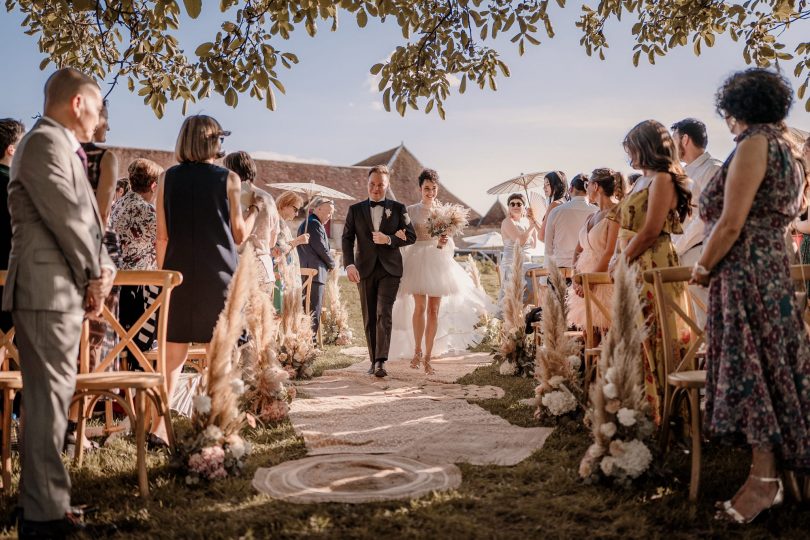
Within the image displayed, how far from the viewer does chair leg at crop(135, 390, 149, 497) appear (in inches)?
144

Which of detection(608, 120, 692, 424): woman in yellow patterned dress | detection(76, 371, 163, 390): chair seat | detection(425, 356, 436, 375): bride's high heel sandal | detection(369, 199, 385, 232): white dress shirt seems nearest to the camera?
detection(76, 371, 163, 390): chair seat

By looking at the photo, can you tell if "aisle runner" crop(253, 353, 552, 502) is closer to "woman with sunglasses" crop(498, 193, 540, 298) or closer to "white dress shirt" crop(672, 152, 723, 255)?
"white dress shirt" crop(672, 152, 723, 255)

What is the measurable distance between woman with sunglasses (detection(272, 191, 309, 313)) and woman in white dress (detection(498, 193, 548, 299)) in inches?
124

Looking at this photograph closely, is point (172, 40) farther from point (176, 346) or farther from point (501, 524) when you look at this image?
point (501, 524)

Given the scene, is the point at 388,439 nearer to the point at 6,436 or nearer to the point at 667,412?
the point at 667,412

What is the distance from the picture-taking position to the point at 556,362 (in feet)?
17.7

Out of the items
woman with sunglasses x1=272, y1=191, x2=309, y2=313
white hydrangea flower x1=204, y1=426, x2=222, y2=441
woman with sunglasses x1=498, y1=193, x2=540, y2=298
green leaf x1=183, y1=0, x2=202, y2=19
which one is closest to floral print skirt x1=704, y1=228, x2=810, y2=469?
white hydrangea flower x1=204, y1=426, x2=222, y2=441

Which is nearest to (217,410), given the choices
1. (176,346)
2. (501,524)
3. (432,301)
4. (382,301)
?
(176,346)

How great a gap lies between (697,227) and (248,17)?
4.01 m

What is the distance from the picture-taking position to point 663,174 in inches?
183

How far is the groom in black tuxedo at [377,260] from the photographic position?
8.30m

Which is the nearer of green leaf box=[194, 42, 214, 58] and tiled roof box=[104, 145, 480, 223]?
green leaf box=[194, 42, 214, 58]

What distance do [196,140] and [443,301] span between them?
7.16 meters

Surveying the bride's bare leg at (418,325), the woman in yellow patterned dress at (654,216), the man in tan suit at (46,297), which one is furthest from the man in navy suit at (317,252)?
the man in tan suit at (46,297)
